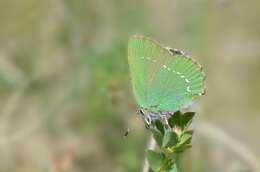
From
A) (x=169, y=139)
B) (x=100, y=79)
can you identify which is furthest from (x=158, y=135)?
(x=100, y=79)

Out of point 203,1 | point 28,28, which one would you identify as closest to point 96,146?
point 28,28

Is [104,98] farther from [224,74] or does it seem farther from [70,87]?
[224,74]

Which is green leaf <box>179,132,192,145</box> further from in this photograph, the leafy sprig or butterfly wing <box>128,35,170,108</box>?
butterfly wing <box>128,35,170,108</box>

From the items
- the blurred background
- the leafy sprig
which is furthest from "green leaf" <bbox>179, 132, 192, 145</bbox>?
the blurred background

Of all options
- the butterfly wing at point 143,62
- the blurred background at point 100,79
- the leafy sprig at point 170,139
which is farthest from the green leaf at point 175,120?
the blurred background at point 100,79

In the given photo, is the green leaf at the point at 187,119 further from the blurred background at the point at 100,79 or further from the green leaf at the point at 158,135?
the blurred background at the point at 100,79

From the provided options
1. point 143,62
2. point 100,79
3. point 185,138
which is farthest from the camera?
point 100,79

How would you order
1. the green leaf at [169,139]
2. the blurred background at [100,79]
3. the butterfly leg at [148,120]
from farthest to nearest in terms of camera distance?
the blurred background at [100,79], the butterfly leg at [148,120], the green leaf at [169,139]

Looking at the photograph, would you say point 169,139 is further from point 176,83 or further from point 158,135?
point 176,83
